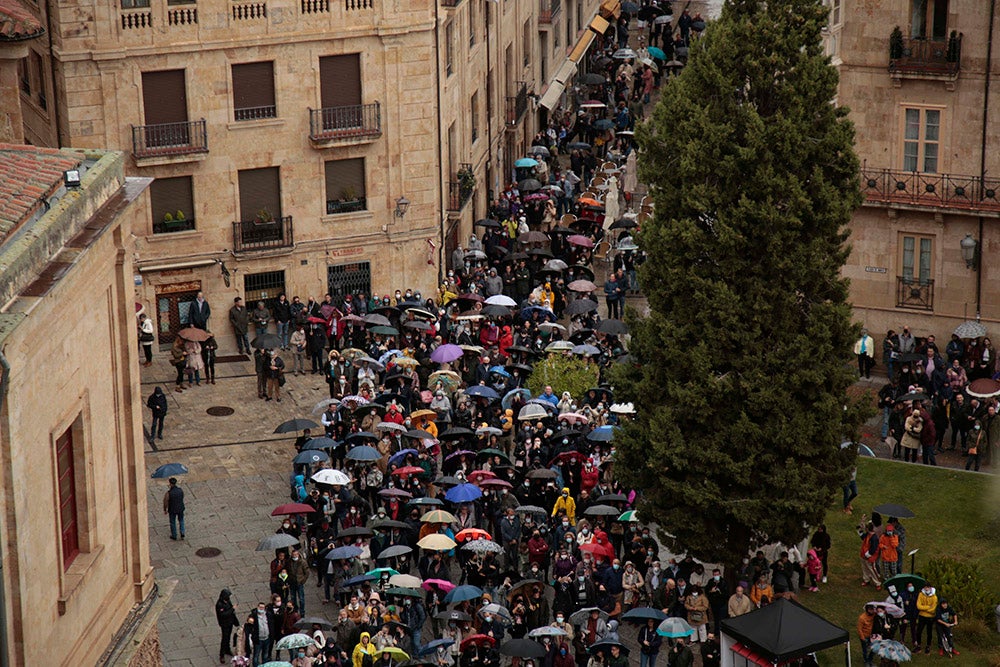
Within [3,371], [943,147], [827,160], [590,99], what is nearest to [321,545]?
[827,160]

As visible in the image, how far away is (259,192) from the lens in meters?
58.1

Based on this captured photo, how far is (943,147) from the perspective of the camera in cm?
5431

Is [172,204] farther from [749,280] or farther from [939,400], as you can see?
[749,280]

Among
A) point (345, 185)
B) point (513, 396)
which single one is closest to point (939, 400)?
point (513, 396)

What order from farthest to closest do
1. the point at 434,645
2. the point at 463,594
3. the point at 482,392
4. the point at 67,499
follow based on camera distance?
the point at 482,392 → the point at 463,594 → the point at 434,645 → the point at 67,499

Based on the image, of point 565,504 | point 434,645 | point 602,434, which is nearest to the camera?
point 434,645

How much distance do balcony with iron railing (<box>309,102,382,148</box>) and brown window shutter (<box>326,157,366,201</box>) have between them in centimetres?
97

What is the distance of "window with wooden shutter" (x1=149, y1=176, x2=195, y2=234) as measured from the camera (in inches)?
2232

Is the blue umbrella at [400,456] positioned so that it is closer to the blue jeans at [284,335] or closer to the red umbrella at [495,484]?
the red umbrella at [495,484]

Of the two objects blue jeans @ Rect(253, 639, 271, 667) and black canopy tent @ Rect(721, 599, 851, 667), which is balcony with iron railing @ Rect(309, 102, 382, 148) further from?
black canopy tent @ Rect(721, 599, 851, 667)

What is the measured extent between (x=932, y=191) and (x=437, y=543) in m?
21.3

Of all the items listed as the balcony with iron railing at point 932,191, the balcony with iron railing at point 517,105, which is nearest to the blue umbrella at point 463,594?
the balcony with iron railing at point 932,191

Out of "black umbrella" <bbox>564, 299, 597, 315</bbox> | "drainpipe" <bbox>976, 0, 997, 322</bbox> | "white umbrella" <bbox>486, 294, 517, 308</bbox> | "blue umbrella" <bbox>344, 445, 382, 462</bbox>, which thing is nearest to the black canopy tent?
"blue umbrella" <bbox>344, 445, 382, 462</bbox>

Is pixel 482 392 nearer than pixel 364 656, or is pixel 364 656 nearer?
pixel 364 656
